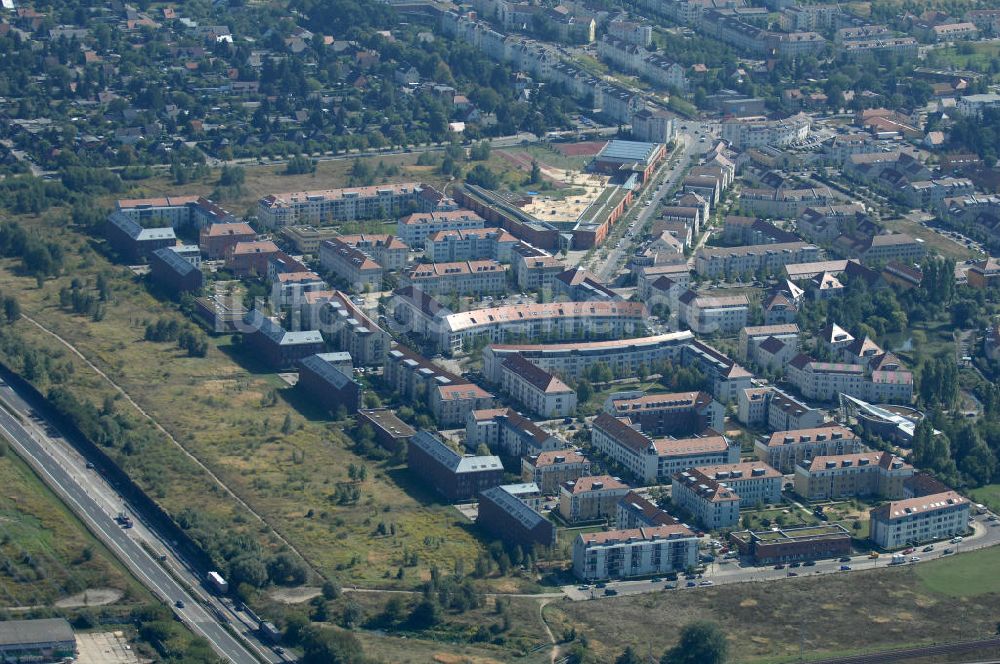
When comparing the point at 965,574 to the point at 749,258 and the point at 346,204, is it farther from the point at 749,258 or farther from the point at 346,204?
the point at 346,204

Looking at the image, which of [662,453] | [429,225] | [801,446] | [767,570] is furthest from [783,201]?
[767,570]

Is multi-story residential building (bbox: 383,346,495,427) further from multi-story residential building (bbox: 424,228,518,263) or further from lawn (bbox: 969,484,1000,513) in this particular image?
lawn (bbox: 969,484,1000,513)

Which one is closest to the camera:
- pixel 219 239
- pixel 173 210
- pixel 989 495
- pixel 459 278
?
pixel 989 495

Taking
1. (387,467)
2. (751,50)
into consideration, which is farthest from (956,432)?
(751,50)

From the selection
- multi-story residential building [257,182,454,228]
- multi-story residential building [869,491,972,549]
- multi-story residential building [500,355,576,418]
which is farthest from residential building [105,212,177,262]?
multi-story residential building [869,491,972,549]

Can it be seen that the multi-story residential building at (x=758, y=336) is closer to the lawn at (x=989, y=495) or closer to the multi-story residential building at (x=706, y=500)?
the lawn at (x=989, y=495)

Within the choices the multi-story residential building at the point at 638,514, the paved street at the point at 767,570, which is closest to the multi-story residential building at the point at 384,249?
the multi-story residential building at the point at 638,514
